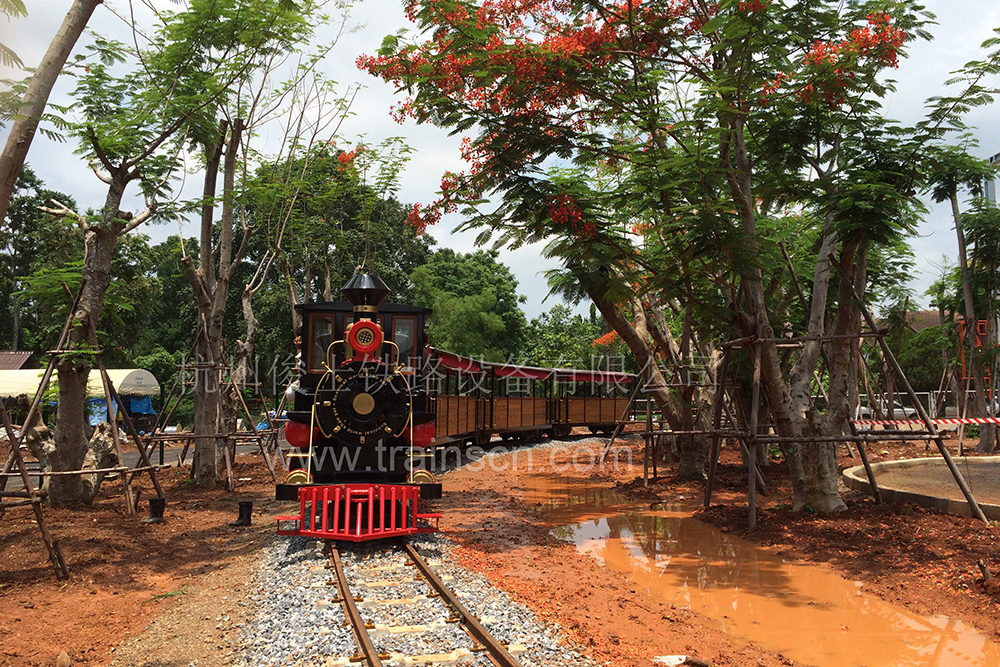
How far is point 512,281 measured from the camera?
131ft

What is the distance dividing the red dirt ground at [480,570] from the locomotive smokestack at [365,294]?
3.43m

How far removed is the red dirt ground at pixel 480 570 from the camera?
5.58 m

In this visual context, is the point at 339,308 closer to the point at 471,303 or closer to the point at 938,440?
the point at 938,440

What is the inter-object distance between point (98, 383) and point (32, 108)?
94.8 feet

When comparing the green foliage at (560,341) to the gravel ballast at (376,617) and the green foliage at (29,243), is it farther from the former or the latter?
the gravel ballast at (376,617)

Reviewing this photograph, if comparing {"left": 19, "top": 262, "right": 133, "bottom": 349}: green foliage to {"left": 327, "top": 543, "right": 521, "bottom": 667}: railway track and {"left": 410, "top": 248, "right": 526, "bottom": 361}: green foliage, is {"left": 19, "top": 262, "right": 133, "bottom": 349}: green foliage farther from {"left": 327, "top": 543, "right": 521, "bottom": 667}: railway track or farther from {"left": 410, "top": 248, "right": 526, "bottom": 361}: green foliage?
{"left": 410, "top": 248, "right": 526, "bottom": 361}: green foliage

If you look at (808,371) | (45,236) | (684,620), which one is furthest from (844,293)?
(45,236)

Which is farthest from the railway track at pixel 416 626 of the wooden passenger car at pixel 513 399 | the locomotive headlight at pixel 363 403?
the wooden passenger car at pixel 513 399

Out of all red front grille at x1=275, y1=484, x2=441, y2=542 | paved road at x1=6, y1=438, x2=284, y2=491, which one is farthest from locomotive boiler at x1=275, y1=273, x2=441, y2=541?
paved road at x1=6, y1=438, x2=284, y2=491

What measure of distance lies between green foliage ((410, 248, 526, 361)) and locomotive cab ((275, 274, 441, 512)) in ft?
69.0

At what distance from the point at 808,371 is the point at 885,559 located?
10.7 ft

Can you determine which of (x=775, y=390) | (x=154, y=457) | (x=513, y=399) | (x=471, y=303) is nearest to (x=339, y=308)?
(x=775, y=390)

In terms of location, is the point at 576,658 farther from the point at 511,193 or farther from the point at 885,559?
the point at 511,193

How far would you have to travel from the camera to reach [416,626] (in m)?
5.63
